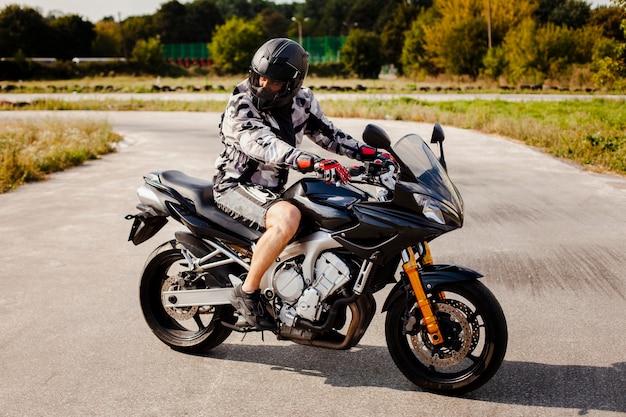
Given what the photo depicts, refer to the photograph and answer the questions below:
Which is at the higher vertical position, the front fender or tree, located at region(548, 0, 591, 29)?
tree, located at region(548, 0, 591, 29)

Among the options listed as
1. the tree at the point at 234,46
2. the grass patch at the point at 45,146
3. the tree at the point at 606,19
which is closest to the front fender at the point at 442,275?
the grass patch at the point at 45,146

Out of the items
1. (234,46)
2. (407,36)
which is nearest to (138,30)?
(234,46)

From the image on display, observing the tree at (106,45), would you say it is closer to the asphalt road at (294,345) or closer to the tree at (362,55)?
the tree at (362,55)

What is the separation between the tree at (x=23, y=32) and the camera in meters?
93.9

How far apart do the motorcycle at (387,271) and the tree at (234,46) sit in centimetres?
8627

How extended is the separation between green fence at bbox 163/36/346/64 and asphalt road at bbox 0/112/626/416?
291ft

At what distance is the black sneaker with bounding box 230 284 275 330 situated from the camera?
4859 mm

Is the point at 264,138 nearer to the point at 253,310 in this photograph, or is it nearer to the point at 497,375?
the point at 253,310

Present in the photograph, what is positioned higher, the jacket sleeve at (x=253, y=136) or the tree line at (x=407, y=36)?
the jacket sleeve at (x=253, y=136)

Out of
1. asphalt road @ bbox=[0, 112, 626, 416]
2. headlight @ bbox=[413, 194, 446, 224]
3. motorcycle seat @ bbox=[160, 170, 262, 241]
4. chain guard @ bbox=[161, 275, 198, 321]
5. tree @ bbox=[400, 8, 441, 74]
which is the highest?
headlight @ bbox=[413, 194, 446, 224]

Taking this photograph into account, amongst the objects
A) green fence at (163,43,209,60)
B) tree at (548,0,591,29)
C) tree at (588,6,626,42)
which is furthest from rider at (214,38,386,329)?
green fence at (163,43,209,60)

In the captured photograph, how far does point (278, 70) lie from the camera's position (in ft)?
15.5

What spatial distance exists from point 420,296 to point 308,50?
340 ft

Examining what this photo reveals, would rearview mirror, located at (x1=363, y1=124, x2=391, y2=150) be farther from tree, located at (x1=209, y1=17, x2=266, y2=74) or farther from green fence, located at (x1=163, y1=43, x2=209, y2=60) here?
green fence, located at (x1=163, y1=43, x2=209, y2=60)
